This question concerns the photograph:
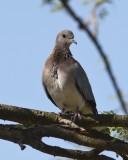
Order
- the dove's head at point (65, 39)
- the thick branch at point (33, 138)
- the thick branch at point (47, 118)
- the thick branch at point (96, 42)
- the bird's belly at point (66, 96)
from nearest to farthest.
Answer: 1. the thick branch at point (96, 42)
2. the thick branch at point (33, 138)
3. the thick branch at point (47, 118)
4. the bird's belly at point (66, 96)
5. the dove's head at point (65, 39)

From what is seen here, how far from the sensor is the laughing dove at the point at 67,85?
6371 millimetres

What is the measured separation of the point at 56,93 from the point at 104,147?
221cm

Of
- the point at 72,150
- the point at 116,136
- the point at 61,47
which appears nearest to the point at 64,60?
the point at 61,47

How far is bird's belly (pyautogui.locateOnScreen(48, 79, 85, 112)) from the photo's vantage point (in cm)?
636

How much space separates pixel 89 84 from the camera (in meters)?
6.81

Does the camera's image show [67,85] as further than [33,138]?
Yes

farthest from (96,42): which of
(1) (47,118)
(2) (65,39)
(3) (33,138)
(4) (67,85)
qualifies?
(2) (65,39)

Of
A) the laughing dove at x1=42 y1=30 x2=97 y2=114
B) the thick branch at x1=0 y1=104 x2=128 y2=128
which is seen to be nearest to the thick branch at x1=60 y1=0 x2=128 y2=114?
the thick branch at x1=0 y1=104 x2=128 y2=128

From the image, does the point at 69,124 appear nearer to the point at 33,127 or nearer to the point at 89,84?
the point at 33,127

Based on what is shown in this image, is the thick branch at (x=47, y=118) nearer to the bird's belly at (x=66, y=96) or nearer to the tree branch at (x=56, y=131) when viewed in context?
the tree branch at (x=56, y=131)

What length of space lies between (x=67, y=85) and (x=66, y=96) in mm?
160

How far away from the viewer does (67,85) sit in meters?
6.38

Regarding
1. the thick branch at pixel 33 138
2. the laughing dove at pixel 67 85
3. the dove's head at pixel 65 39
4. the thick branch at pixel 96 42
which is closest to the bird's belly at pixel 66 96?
the laughing dove at pixel 67 85

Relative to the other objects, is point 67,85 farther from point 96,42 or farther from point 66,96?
point 96,42
